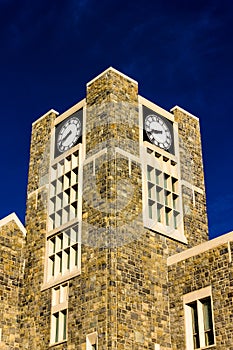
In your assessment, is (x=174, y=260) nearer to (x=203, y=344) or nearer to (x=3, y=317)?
(x=203, y=344)

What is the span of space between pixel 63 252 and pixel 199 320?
6.59 meters

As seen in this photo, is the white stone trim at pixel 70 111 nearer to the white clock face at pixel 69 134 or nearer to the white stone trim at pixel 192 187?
the white clock face at pixel 69 134

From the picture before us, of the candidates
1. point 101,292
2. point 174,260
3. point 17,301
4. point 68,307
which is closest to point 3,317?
point 17,301

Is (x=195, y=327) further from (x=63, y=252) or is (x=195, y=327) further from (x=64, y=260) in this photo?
(x=63, y=252)

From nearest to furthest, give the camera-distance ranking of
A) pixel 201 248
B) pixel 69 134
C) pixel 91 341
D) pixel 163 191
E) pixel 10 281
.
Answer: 1. pixel 91 341
2. pixel 201 248
3. pixel 10 281
4. pixel 163 191
5. pixel 69 134

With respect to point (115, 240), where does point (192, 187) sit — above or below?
above

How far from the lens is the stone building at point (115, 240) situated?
2166cm

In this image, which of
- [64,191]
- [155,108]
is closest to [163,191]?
[155,108]

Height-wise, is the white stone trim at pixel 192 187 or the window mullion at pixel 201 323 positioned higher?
the white stone trim at pixel 192 187

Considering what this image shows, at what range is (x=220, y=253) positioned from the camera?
21750mm

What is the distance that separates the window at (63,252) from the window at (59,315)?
2.71 ft

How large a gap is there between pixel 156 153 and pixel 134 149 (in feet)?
5.09

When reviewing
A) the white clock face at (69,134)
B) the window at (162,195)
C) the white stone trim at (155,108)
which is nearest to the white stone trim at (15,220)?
the white clock face at (69,134)

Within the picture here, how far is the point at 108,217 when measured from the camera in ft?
75.3
